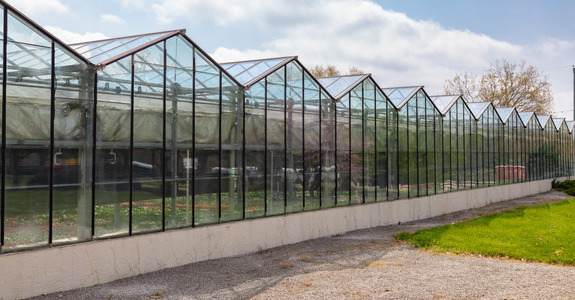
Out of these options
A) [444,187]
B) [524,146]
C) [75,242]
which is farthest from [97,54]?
[524,146]

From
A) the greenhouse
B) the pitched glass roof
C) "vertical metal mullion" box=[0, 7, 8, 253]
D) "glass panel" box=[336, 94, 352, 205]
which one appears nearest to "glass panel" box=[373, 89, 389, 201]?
Answer: the greenhouse

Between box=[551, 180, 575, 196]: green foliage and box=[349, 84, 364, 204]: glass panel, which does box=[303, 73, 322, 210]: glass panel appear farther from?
box=[551, 180, 575, 196]: green foliage

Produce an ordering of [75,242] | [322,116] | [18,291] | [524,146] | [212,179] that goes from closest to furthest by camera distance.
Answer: [18,291] < [75,242] < [212,179] < [322,116] < [524,146]

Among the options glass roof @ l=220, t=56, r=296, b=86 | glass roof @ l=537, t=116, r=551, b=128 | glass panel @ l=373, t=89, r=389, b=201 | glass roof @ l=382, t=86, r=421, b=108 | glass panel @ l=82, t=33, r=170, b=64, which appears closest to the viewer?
glass panel @ l=82, t=33, r=170, b=64

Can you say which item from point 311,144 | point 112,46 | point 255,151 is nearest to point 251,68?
point 255,151

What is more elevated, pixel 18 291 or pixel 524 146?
pixel 524 146

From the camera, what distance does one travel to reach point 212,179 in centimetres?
1314

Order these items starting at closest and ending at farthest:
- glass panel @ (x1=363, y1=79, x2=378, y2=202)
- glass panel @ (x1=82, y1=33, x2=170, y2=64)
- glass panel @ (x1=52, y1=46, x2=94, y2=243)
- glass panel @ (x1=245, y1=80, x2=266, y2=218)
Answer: glass panel @ (x1=52, y1=46, x2=94, y2=243) → glass panel @ (x1=82, y1=33, x2=170, y2=64) → glass panel @ (x1=245, y1=80, x2=266, y2=218) → glass panel @ (x1=363, y1=79, x2=378, y2=202)

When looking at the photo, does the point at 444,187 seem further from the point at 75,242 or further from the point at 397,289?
the point at 75,242

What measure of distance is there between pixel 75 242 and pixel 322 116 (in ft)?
29.3

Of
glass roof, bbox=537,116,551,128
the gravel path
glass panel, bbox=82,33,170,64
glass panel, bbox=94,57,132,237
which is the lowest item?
the gravel path

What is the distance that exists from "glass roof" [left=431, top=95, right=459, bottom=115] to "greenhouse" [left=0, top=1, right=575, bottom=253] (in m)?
4.00

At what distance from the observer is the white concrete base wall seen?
9078mm

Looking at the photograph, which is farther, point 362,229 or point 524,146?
point 524,146
